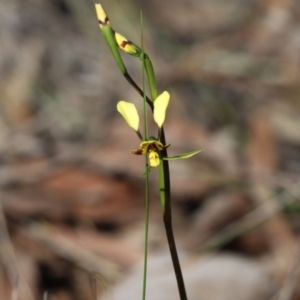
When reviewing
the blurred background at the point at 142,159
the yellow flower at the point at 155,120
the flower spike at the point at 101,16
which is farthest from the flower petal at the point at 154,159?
the blurred background at the point at 142,159

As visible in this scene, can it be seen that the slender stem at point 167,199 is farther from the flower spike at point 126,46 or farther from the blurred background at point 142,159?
the blurred background at point 142,159

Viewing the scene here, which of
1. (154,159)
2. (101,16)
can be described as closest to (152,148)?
(154,159)

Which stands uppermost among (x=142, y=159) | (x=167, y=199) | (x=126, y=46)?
(x=142, y=159)

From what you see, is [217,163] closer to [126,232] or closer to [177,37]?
[126,232]

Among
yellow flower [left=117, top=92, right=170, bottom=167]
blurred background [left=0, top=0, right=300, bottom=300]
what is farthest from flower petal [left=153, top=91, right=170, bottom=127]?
blurred background [left=0, top=0, right=300, bottom=300]

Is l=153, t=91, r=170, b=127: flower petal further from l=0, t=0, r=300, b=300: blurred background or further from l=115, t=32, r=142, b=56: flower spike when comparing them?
l=0, t=0, r=300, b=300: blurred background

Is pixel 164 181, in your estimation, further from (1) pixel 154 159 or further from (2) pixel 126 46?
(2) pixel 126 46
